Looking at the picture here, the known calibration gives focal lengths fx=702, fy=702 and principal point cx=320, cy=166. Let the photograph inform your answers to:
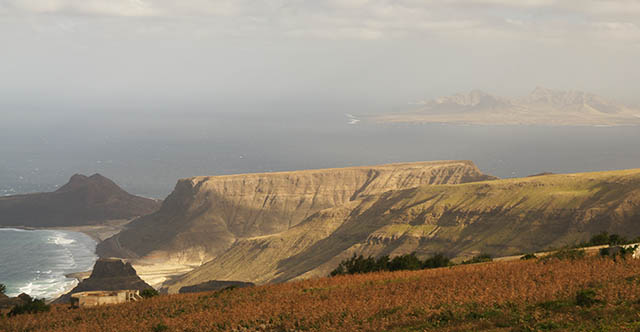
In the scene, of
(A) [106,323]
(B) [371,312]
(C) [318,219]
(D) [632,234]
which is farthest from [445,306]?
(C) [318,219]

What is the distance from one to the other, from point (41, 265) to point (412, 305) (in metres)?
159

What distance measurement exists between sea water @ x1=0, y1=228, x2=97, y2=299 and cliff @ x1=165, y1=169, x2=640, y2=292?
24.8m

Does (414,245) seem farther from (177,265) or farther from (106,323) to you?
(106,323)

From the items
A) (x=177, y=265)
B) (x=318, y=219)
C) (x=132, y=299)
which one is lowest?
(x=177, y=265)

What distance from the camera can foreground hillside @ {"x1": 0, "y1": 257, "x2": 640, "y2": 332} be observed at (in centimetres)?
2208

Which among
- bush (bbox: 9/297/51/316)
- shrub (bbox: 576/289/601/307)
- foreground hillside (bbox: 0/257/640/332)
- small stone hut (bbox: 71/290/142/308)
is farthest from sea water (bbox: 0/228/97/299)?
shrub (bbox: 576/289/601/307)

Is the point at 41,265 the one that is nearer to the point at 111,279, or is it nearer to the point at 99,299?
the point at 111,279

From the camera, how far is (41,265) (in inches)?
6604

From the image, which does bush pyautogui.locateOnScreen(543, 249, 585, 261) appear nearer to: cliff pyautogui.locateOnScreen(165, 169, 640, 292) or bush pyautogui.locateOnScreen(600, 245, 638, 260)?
bush pyautogui.locateOnScreen(600, 245, 638, 260)

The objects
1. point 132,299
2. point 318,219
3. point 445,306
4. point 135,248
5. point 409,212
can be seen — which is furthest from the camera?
point 135,248

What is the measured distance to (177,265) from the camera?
17600 centimetres

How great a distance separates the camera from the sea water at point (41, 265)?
140500 mm

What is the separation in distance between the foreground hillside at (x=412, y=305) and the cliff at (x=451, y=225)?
71.3m

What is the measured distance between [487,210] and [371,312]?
98.2 metres
